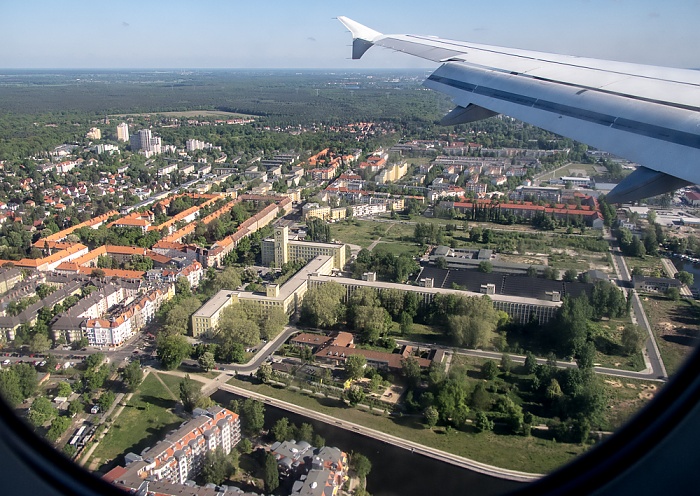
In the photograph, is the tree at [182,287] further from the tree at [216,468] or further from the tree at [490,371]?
the tree at [490,371]

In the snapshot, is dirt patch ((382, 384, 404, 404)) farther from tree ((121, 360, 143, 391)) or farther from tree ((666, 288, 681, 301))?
tree ((666, 288, 681, 301))

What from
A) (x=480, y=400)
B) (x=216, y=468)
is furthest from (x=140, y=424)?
(x=480, y=400)

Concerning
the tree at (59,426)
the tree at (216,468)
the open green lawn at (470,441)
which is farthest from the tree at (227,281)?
the tree at (216,468)

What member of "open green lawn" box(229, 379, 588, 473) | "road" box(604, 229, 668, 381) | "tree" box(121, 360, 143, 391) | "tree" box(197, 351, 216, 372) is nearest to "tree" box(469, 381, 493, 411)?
"open green lawn" box(229, 379, 588, 473)

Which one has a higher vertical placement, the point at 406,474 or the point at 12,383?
the point at 12,383

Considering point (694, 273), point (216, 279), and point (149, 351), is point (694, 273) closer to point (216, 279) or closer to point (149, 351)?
point (216, 279)

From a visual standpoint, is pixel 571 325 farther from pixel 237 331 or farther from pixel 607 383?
pixel 237 331
